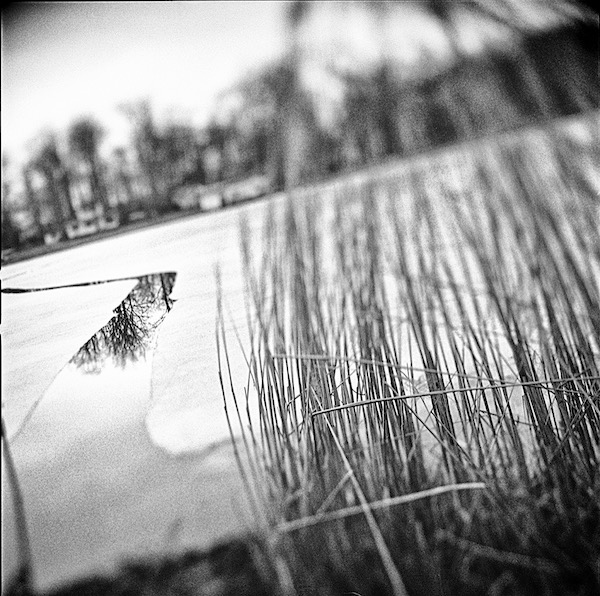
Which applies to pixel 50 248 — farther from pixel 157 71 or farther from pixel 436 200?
pixel 436 200

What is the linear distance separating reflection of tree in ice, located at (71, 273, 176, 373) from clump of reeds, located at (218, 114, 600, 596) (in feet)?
0.32

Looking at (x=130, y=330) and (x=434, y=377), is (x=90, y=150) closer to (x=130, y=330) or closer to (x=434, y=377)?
(x=130, y=330)

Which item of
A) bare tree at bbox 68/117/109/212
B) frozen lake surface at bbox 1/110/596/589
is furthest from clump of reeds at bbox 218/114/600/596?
bare tree at bbox 68/117/109/212

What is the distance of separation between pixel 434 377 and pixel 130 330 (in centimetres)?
38

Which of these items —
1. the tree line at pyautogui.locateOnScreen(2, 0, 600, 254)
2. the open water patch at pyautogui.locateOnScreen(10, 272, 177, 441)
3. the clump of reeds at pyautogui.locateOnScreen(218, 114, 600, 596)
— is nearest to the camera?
the clump of reeds at pyautogui.locateOnScreen(218, 114, 600, 596)

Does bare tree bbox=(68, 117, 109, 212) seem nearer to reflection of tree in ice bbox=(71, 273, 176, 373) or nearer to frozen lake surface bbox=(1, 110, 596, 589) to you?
frozen lake surface bbox=(1, 110, 596, 589)

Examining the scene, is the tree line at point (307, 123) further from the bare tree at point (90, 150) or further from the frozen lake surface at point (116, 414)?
the frozen lake surface at point (116, 414)

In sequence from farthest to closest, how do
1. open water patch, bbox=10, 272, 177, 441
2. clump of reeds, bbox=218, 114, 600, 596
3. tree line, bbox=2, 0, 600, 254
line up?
tree line, bbox=2, 0, 600, 254 < open water patch, bbox=10, 272, 177, 441 < clump of reeds, bbox=218, 114, 600, 596

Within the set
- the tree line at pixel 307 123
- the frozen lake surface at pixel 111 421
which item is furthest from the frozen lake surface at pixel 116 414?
the tree line at pixel 307 123

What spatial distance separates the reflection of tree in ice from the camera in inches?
28.0

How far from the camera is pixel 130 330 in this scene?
75cm

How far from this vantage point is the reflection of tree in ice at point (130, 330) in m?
0.71

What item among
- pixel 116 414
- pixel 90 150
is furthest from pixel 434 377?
pixel 90 150

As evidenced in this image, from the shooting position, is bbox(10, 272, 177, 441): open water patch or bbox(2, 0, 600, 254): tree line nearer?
bbox(10, 272, 177, 441): open water patch
